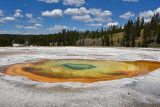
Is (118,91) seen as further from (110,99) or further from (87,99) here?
(87,99)

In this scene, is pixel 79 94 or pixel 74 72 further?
pixel 74 72

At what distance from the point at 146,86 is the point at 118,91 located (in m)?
1.91

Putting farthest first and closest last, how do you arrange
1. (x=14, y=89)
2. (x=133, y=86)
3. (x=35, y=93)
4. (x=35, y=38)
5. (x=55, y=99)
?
(x=35, y=38) < (x=133, y=86) < (x=14, y=89) < (x=35, y=93) < (x=55, y=99)

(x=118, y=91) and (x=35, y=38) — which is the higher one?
(x=35, y=38)

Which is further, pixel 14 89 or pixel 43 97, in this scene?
pixel 14 89

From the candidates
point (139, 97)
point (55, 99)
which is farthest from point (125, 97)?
point (55, 99)

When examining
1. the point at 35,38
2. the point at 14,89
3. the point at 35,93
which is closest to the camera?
the point at 35,93

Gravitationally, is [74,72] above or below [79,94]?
above

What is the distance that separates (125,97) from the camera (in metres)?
5.60

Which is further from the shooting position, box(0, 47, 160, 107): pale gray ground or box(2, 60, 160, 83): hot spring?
box(2, 60, 160, 83): hot spring

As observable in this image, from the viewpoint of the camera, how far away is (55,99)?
5383 mm

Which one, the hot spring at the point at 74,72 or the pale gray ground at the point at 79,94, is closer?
the pale gray ground at the point at 79,94

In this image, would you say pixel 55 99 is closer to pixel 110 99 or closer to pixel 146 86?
pixel 110 99

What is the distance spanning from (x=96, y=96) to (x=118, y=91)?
1.29 m
